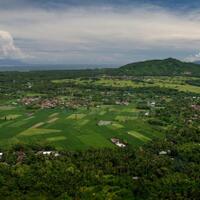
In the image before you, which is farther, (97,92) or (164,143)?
(97,92)

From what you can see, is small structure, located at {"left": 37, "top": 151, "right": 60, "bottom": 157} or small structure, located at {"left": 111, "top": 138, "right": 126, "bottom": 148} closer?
small structure, located at {"left": 37, "top": 151, "right": 60, "bottom": 157}

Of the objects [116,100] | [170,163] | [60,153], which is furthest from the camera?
[116,100]

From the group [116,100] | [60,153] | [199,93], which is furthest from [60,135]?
[199,93]

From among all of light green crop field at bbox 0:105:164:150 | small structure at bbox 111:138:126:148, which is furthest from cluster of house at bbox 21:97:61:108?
small structure at bbox 111:138:126:148

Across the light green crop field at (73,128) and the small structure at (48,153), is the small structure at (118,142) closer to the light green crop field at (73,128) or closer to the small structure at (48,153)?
the light green crop field at (73,128)

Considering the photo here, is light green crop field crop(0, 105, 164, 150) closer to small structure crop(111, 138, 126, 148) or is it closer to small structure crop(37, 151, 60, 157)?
small structure crop(111, 138, 126, 148)

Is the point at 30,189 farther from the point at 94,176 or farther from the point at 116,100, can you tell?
the point at 116,100

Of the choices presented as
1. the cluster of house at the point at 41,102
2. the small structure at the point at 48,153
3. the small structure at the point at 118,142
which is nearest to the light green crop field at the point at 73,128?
the small structure at the point at 118,142

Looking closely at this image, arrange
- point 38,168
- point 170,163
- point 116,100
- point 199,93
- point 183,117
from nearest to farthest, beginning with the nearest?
point 38,168, point 170,163, point 183,117, point 116,100, point 199,93

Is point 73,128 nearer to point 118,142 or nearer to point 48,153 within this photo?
point 118,142
